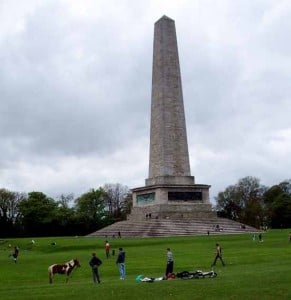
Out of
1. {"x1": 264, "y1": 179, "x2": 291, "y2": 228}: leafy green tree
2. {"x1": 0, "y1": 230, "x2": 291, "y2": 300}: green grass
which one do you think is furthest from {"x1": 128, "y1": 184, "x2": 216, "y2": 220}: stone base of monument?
{"x1": 264, "y1": 179, "x2": 291, "y2": 228}: leafy green tree

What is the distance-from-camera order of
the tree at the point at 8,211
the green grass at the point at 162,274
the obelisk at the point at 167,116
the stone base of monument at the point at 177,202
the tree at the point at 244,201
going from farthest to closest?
the tree at the point at 244,201
the tree at the point at 8,211
the obelisk at the point at 167,116
the stone base of monument at the point at 177,202
the green grass at the point at 162,274

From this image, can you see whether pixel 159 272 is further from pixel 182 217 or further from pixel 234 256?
pixel 182 217

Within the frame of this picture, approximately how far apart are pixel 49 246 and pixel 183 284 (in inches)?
1259

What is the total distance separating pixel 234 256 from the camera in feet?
96.9

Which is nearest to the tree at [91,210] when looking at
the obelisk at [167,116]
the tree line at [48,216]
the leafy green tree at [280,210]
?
the tree line at [48,216]

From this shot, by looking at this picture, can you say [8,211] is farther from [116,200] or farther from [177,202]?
[177,202]

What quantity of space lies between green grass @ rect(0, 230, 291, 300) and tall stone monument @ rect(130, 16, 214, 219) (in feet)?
42.2

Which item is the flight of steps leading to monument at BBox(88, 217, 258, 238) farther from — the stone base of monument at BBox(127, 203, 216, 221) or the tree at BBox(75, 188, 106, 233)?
the tree at BBox(75, 188, 106, 233)

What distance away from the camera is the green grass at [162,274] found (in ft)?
50.7

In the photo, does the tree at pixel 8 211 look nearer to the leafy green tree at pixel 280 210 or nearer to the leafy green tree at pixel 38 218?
the leafy green tree at pixel 38 218

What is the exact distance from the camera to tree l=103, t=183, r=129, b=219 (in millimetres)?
94500

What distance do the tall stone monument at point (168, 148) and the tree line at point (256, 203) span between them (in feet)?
93.0

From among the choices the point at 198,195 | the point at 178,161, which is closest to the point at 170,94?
the point at 178,161

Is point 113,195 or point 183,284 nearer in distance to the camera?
point 183,284
